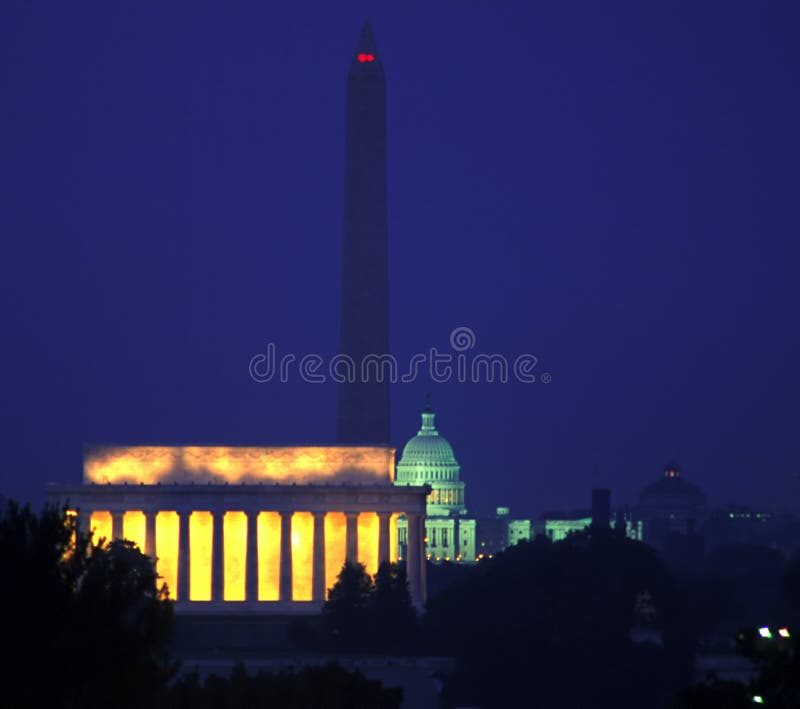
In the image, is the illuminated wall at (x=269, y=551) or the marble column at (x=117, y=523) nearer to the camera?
the marble column at (x=117, y=523)

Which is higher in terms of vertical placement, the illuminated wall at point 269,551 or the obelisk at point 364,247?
the obelisk at point 364,247

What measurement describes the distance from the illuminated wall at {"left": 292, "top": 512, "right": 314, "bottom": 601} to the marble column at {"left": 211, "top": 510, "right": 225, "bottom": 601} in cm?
412

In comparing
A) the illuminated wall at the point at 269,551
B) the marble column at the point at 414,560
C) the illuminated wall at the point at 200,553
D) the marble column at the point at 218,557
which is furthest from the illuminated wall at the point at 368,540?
the illuminated wall at the point at 200,553

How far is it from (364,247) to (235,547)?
63.4ft

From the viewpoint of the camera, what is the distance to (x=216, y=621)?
15300 centimetres

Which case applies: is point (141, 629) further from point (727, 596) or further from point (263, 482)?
point (263, 482)

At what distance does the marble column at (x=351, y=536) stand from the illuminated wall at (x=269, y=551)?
13.2 feet

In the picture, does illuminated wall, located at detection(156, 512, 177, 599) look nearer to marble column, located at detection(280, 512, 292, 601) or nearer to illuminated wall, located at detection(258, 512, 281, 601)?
illuminated wall, located at detection(258, 512, 281, 601)

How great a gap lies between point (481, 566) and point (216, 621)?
48.5 feet

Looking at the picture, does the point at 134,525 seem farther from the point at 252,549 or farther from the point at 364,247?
the point at 364,247

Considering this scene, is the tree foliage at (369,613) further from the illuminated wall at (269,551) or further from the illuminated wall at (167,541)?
the illuminated wall at (167,541)

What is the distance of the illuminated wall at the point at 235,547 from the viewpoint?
164 metres

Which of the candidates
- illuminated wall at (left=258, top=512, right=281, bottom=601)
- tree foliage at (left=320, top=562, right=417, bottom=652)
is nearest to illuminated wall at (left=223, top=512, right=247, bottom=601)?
illuminated wall at (left=258, top=512, right=281, bottom=601)

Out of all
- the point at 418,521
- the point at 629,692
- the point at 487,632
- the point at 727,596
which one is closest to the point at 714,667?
the point at 629,692
